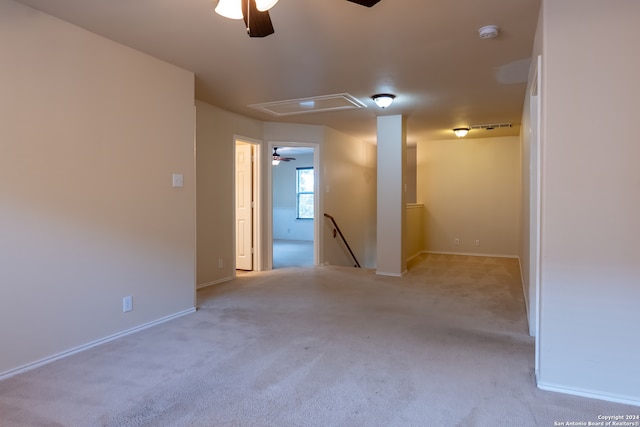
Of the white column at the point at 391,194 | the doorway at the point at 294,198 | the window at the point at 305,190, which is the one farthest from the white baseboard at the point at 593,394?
the window at the point at 305,190

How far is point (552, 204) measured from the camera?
2146mm

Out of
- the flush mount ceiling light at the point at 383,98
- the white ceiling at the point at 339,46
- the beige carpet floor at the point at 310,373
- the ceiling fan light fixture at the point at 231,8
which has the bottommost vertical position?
the beige carpet floor at the point at 310,373

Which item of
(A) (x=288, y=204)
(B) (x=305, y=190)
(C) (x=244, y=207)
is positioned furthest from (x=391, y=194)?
(A) (x=288, y=204)

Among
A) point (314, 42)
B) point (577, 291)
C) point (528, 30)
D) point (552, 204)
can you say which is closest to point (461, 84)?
point (528, 30)

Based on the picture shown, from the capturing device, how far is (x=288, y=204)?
10602mm

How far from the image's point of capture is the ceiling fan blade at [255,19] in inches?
76.2

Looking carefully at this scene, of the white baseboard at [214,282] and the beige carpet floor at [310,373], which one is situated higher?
the white baseboard at [214,282]

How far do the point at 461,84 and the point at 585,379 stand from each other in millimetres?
2897

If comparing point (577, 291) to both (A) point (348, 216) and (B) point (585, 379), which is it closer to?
(B) point (585, 379)

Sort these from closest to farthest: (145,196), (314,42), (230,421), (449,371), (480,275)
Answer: (230,421) < (449,371) < (314,42) < (145,196) < (480,275)

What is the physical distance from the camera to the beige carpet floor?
6.26 ft

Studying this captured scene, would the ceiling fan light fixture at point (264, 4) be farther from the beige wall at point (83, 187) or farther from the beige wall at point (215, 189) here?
the beige wall at point (215, 189)

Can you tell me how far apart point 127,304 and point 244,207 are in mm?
2968

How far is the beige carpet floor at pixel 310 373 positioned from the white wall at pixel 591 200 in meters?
0.23
